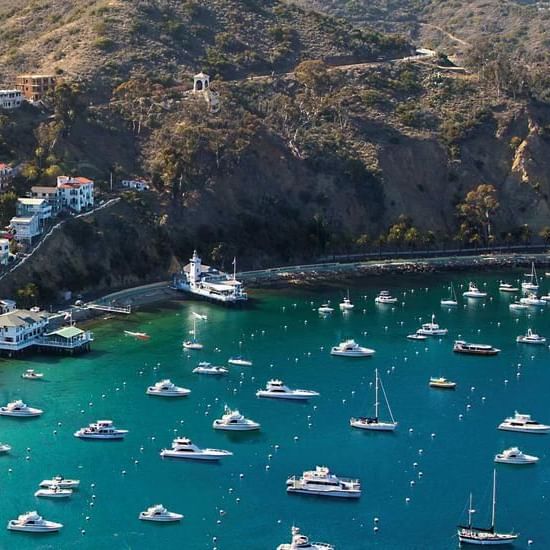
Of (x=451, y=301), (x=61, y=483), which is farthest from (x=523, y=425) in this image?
(x=451, y=301)

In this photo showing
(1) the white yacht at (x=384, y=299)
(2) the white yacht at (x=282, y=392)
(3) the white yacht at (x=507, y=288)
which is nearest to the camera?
(2) the white yacht at (x=282, y=392)

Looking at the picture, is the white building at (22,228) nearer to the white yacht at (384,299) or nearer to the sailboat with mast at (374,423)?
the white yacht at (384,299)

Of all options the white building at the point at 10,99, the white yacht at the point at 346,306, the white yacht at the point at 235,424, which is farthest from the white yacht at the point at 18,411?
the white building at the point at 10,99

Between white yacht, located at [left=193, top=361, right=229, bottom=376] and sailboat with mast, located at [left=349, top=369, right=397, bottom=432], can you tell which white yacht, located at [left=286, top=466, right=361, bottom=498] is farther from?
white yacht, located at [left=193, top=361, right=229, bottom=376]

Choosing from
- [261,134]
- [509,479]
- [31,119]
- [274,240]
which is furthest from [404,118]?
[509,479]

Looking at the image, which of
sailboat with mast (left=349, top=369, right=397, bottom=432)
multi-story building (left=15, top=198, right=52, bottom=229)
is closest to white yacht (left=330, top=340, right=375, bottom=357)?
sailboat with mast (left=349, top=369, right=397, bottom=432)

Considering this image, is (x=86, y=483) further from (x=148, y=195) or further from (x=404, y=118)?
(x=404, y=118)
